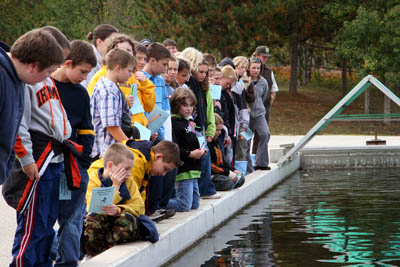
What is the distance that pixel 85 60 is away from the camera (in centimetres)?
569

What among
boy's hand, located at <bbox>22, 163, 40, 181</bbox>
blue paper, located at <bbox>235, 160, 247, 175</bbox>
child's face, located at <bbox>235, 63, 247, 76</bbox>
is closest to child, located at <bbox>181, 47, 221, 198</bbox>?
blue paper, located at <bbox>235, 160, 247, 175</bbox>

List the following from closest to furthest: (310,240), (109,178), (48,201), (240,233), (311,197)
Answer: (48,201)
(109,178)
(310,240)
(240,233)
(311,197)

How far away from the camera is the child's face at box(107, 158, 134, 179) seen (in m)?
6.38

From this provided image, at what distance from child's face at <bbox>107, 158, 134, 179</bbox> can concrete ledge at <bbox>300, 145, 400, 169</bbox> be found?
10939 mm

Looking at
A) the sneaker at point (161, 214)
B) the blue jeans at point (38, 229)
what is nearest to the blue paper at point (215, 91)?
the sneaker at point (161, 214)

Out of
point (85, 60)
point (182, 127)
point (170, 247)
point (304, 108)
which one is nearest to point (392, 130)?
point (304, 108)

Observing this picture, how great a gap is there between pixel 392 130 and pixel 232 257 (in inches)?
764

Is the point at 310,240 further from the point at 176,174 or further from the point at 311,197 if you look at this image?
the point at 311,197

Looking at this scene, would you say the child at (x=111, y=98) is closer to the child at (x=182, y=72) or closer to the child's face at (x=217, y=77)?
the child at (x=182, y=72)

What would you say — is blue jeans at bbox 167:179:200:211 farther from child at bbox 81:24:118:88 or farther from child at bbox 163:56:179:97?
child at bbox 81:24:118:88

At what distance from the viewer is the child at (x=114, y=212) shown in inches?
251

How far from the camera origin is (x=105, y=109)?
6.97 metres

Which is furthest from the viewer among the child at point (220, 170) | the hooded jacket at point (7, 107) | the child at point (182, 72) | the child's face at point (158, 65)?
the child at point (220, 170)

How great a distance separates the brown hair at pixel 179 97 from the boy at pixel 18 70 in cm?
462
